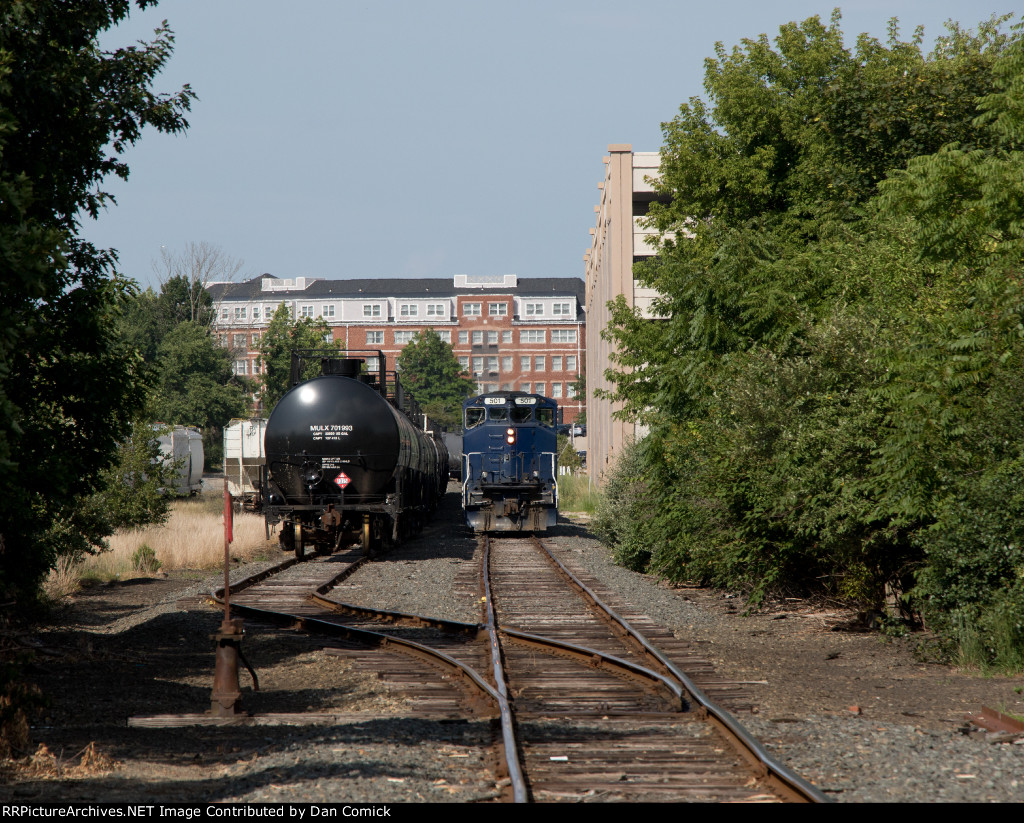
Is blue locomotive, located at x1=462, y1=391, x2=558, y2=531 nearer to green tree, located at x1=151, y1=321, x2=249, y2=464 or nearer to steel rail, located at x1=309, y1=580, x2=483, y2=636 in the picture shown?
steel rail, located at x1=309, y1=580, x2=483, y2=636

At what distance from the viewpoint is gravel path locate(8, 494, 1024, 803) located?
6633mm

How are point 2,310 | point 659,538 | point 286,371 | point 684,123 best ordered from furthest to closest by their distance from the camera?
point 286,371 < point 684,123 < point 659,538 < point 2,310

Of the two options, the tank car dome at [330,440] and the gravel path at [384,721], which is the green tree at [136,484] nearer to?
the tank car dome at [330,440]

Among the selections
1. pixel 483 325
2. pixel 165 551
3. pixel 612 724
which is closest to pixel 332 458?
pixel 165 551

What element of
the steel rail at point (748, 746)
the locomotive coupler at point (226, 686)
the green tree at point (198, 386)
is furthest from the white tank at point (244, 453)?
the green tree at point (198, 386)

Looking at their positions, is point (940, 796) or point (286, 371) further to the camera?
point (286, 371)

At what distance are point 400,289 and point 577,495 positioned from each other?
8657cm

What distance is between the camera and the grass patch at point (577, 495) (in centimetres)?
4712

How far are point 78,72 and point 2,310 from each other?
5.35 meters

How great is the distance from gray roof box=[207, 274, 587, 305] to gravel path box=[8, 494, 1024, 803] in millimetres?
115052

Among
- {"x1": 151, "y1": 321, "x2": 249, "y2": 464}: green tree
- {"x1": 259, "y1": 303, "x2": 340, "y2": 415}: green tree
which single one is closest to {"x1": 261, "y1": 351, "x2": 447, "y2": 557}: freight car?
{"x1": 259, "y1": 303, "x2": 340, "y2": 415}: green tree

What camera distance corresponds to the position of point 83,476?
1248 cm
